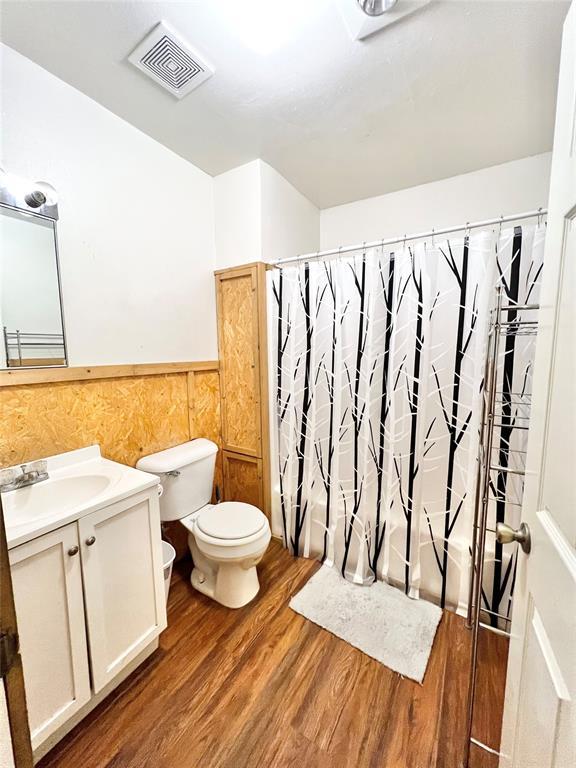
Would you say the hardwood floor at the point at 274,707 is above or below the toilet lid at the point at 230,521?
below

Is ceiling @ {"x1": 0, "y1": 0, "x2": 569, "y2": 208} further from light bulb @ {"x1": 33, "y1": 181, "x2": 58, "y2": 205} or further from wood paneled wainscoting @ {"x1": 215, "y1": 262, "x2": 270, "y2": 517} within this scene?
wood paneled wainscoting @ {"x1": 215, "y1": 262, "x2": 270, "y2": 517}

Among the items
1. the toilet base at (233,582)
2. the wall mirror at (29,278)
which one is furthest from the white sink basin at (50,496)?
the toilet base at (233,582)

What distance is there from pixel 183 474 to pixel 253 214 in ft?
5.28

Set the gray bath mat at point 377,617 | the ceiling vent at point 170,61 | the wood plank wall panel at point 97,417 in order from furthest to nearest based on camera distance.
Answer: the gray bath mat at point 377,617 → the wood plank wall panel at point 97,417 → the ceiling vent at point 170,61

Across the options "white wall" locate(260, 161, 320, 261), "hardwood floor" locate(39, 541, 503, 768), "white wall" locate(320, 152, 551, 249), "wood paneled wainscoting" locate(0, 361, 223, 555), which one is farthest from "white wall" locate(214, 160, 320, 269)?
"hardwood floor" locate(39, 541, 503, 768)

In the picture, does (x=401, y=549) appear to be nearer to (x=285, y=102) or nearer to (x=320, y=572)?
(x=320, y=572)

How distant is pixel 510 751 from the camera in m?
0.76

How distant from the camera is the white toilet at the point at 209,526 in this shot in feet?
5.05

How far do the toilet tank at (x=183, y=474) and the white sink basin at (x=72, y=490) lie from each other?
274 mm

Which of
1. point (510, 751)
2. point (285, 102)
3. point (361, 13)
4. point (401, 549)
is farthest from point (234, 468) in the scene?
point (361, 13)

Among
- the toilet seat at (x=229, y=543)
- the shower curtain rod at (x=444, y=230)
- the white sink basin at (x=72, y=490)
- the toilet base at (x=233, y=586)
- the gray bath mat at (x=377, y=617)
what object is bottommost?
the gray bath mat at (x=377, y=617)

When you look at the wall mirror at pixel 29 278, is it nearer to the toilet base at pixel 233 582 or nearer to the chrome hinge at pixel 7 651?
the chrome hinge at pixel 7 651

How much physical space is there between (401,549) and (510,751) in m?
0.94


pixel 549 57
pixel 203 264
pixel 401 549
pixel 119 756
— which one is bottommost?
pixel 119 756
